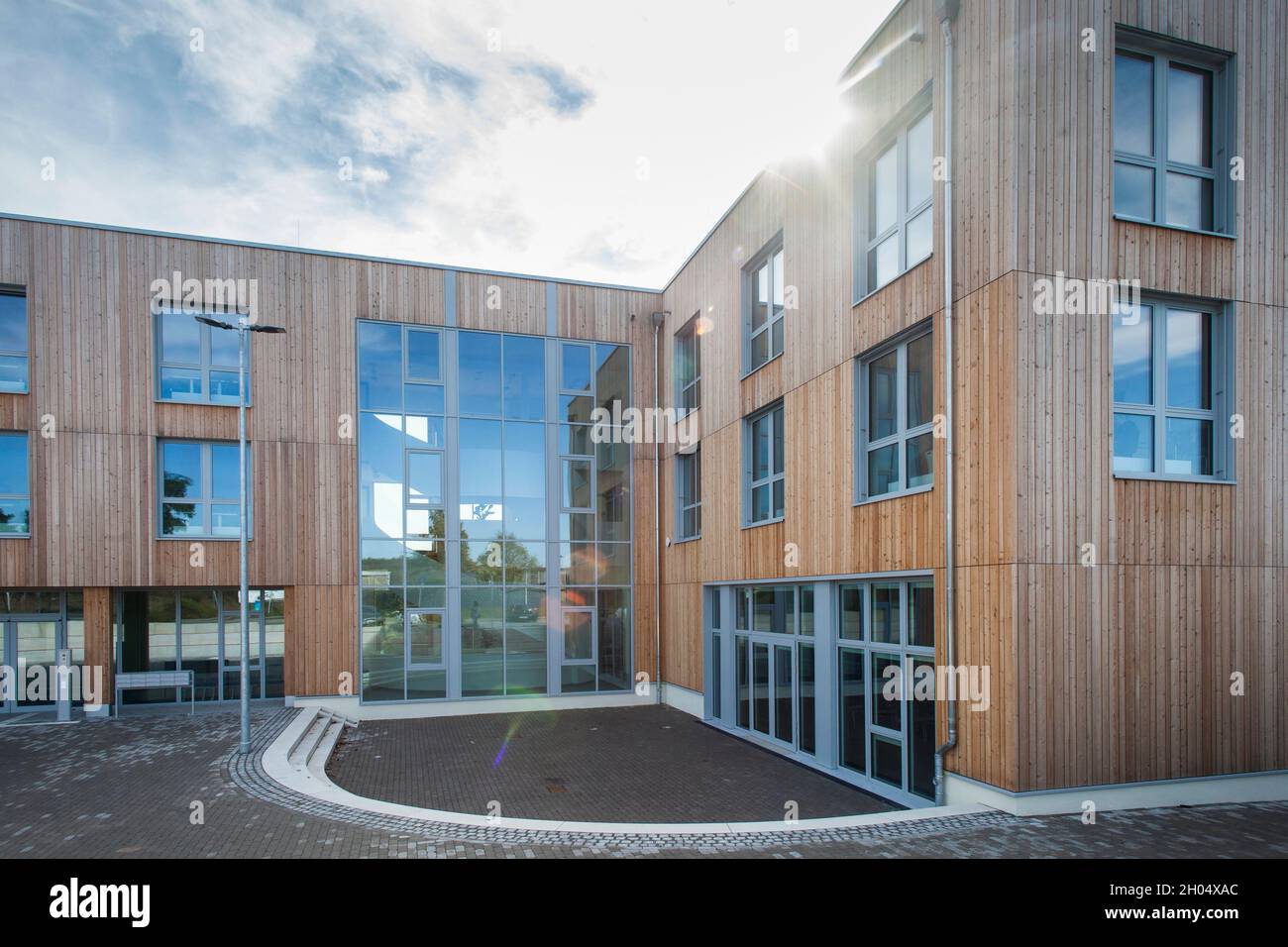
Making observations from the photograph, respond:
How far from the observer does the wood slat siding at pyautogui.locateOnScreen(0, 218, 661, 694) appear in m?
13.8

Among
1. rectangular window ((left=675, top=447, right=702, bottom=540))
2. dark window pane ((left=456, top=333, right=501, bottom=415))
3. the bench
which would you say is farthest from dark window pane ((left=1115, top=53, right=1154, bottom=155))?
the bench

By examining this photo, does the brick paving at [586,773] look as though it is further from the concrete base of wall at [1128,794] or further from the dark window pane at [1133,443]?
the dark window pane at [1133,443]

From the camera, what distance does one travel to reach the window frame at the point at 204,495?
47.2 ft

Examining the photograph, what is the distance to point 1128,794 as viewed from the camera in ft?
23.7

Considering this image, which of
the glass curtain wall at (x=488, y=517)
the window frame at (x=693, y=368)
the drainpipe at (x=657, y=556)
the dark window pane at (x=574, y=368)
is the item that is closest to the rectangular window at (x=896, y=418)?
the window frame at (x=693, y=368)

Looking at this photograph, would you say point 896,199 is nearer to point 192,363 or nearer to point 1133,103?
point 1133,103

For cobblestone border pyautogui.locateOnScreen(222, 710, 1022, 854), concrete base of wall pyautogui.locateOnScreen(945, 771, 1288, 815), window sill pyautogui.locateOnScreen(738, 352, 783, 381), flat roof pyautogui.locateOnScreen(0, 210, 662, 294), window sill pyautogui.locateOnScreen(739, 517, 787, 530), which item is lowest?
cobblestone border pyautogui.locateOnScreen(222, 710, 1022, 854)

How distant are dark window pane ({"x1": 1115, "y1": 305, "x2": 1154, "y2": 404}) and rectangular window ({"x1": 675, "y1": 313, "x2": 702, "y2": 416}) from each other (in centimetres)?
871

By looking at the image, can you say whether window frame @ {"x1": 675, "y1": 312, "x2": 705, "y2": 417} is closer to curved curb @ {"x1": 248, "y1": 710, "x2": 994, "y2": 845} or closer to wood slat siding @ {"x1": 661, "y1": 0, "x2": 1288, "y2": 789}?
wood slat siding @ {"x1": 661, "y1": 0, "x2": 1288, "y2": 789}

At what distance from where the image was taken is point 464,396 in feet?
53.0

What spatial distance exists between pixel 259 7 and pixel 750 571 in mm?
10890
